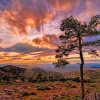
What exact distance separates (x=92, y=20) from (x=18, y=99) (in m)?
16.6

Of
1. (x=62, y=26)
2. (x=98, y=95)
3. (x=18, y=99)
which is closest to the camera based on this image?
(x=98, y=95)

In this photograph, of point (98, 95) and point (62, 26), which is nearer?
point (98, 95)

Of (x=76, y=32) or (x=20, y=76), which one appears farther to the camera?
(x=20, y=76)

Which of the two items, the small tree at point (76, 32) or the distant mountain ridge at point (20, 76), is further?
the distant mountain ridge at point (20, 76)

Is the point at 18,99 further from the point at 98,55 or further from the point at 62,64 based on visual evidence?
the point at 98,55

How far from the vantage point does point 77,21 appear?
4016 cm

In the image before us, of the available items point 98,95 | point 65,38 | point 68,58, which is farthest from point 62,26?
point 98,95

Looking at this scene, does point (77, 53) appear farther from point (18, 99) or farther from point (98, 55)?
point (18, 99)

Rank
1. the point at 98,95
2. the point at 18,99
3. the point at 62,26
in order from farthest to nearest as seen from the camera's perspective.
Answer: the point at 18,99 < the point at 62,26 < the point at 98,95

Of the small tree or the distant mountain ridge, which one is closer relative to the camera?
the small tree

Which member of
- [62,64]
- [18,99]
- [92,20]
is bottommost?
[18,99]

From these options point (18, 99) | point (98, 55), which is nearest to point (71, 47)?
point (98, 55)

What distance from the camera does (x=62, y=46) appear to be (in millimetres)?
41250

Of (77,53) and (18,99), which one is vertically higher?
(77,53)
